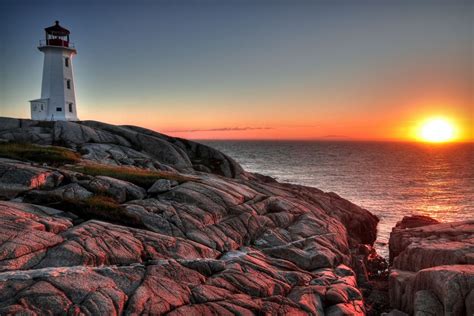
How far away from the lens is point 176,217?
923 inches

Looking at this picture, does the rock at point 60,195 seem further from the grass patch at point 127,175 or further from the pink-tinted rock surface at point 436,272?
the pink-tinted rock surface at point 436,272

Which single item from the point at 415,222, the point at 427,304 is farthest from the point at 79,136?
the point at 415,222

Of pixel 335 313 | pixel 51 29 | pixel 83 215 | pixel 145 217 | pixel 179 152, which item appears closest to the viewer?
pixel 335 313

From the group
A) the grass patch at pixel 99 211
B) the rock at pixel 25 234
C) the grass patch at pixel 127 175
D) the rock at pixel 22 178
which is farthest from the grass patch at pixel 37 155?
the rock at pixel 25 234

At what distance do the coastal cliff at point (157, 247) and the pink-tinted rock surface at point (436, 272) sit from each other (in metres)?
3.12

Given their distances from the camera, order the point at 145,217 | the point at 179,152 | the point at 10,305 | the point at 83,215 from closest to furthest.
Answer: the point at 10,305 < the point at 83,215 < the point at 145,217 < the point at 179,152

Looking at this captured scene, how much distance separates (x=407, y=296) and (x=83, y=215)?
1994cm

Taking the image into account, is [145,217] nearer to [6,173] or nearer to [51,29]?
[6,173]

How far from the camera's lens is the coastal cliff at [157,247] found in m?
14.3

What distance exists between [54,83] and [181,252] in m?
50.7

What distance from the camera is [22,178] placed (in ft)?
77.0

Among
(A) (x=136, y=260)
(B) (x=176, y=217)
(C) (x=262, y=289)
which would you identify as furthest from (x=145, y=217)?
(C) (x=262, y=289)

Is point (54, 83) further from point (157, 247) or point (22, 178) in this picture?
point (157, 247)

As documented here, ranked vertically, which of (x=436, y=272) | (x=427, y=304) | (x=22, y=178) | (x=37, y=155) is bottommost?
(x=427, y=304)
